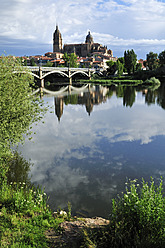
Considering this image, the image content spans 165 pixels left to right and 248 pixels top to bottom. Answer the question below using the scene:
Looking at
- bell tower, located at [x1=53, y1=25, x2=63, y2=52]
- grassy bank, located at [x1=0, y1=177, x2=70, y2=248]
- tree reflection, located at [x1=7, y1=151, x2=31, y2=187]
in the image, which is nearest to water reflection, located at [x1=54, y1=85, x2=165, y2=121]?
tree reflection, located at [x1=7, y1=151, x2=31, y2=187]

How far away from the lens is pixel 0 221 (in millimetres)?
5965

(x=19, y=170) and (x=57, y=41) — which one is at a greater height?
(x=57, y=41)

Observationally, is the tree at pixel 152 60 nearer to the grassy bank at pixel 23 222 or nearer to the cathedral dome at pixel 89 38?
the grassy bank at pixel 23 222

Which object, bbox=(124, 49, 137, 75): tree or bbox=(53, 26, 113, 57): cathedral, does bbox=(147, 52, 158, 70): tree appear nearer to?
bbox=(124, 49, 137, 75): tree

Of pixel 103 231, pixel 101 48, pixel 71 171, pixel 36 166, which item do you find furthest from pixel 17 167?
pixel 101 48

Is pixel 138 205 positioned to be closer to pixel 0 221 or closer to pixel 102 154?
pixel 0 221

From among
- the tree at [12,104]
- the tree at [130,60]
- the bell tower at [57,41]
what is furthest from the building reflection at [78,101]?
the bell tower at [57,41]

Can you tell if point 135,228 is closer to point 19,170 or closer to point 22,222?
point 22,222

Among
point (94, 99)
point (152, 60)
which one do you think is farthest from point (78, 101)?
point (152, 60)

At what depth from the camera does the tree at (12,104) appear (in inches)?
350

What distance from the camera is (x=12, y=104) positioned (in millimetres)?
8883

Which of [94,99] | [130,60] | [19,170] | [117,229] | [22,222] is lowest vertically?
[19,170]

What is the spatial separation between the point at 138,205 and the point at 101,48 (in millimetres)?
193096

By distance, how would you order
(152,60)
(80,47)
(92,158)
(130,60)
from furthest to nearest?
1. (80,47)
2. (152,60)
3. (130,60)
4. (92,158)
